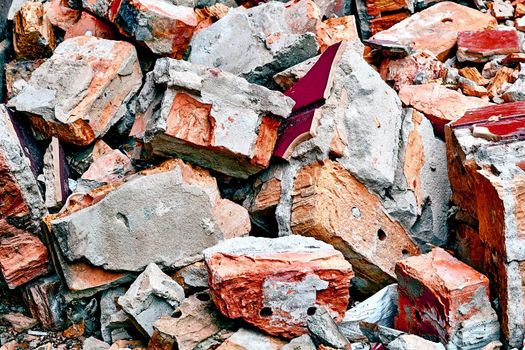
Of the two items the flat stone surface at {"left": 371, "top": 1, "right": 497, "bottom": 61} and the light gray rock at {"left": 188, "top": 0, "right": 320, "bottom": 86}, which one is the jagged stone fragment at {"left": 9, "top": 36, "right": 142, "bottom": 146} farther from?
the flat stone surface at {"left": 371, "top": 1, "right": 497, "bottom": 61}

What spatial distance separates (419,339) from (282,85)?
1992mm

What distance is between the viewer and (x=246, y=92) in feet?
12.8

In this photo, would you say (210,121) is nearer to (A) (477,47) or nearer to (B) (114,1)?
(B) (114,1)

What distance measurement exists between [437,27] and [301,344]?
3227 millimetres

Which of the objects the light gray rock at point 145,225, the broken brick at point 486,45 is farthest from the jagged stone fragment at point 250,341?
the broken brick at point 486,45

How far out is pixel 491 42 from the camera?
512cm

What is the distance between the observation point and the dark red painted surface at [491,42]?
16.7ft

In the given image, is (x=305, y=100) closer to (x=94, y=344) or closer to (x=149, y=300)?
(x=149, y=300)

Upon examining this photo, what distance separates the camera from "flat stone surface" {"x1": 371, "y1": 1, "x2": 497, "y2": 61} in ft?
17.4

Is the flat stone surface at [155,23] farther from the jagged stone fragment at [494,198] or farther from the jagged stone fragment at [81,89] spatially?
the jagged stone fragment at [494,198]

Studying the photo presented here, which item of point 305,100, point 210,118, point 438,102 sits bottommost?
point 438,102

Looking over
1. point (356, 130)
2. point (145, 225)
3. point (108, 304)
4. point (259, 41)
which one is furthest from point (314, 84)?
point (108, 304)

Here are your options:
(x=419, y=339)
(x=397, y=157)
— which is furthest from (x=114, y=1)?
(x=419, y=339)

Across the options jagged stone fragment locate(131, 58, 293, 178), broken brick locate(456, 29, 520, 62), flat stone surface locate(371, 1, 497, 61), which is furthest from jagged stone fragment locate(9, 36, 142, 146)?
broken brick locate(456, 29, 520, 62)
